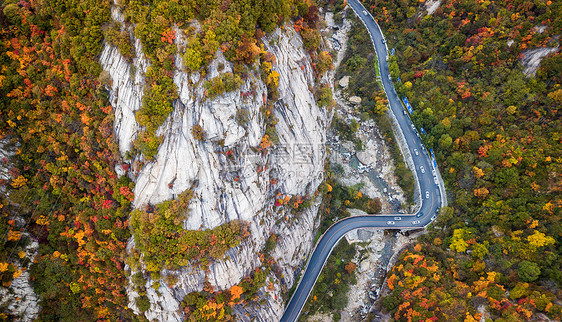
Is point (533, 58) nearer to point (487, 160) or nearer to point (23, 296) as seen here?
point (487, 160)

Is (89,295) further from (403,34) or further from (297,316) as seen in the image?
(403,34)

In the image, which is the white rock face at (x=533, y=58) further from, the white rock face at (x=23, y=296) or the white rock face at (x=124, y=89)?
the white rock face at (x=23, y=296)

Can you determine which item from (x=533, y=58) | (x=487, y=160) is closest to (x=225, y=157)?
(x=487, y=160)

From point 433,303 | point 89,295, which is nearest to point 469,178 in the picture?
point 433,303

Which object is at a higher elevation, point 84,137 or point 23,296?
point 84,137

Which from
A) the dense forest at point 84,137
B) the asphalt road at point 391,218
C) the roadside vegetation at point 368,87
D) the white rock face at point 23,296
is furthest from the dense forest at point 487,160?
the white rock face at point 23,296
